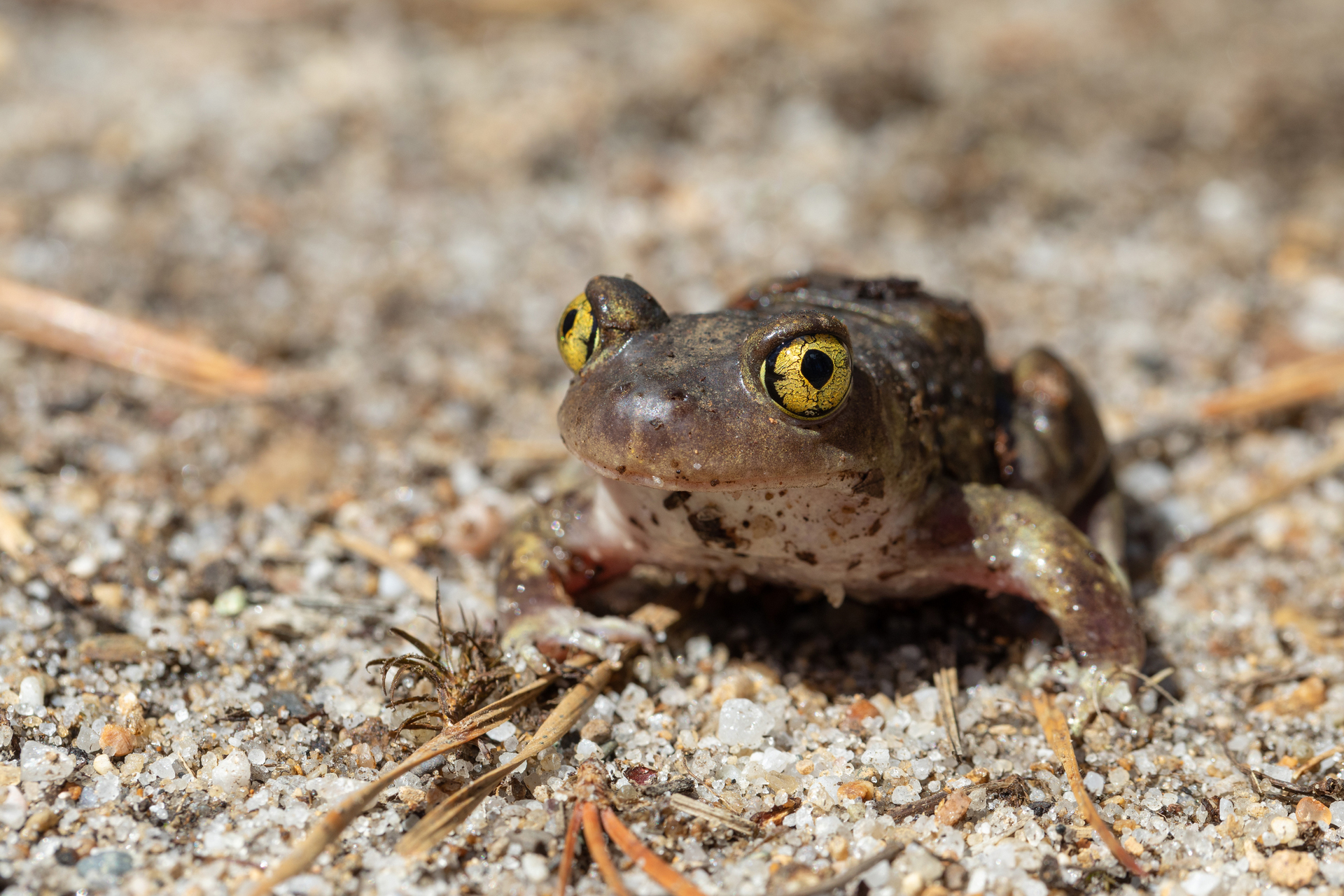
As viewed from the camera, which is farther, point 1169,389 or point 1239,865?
point 1169,389

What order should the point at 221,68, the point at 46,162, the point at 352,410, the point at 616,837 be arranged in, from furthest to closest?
the point at 221,68, the point at 46,162, the point at 352,410, the point at 616,837

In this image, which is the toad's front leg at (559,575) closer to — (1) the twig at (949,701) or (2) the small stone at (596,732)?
(2) the small stone at (596,732)

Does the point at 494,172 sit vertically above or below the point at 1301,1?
below

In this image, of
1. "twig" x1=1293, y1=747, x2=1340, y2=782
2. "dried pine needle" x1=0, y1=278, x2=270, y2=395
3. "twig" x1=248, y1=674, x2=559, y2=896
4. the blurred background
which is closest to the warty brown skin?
"twig" x1=248, y1=674, x2=559, y2=896

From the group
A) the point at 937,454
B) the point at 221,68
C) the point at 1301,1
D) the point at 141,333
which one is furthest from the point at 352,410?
the point at 1301,1

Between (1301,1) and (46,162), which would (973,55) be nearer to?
(1301,1)

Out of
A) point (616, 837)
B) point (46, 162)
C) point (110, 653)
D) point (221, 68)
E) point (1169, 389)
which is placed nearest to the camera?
point (616, 837)

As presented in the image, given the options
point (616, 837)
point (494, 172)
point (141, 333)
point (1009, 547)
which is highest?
point (494, 172)
